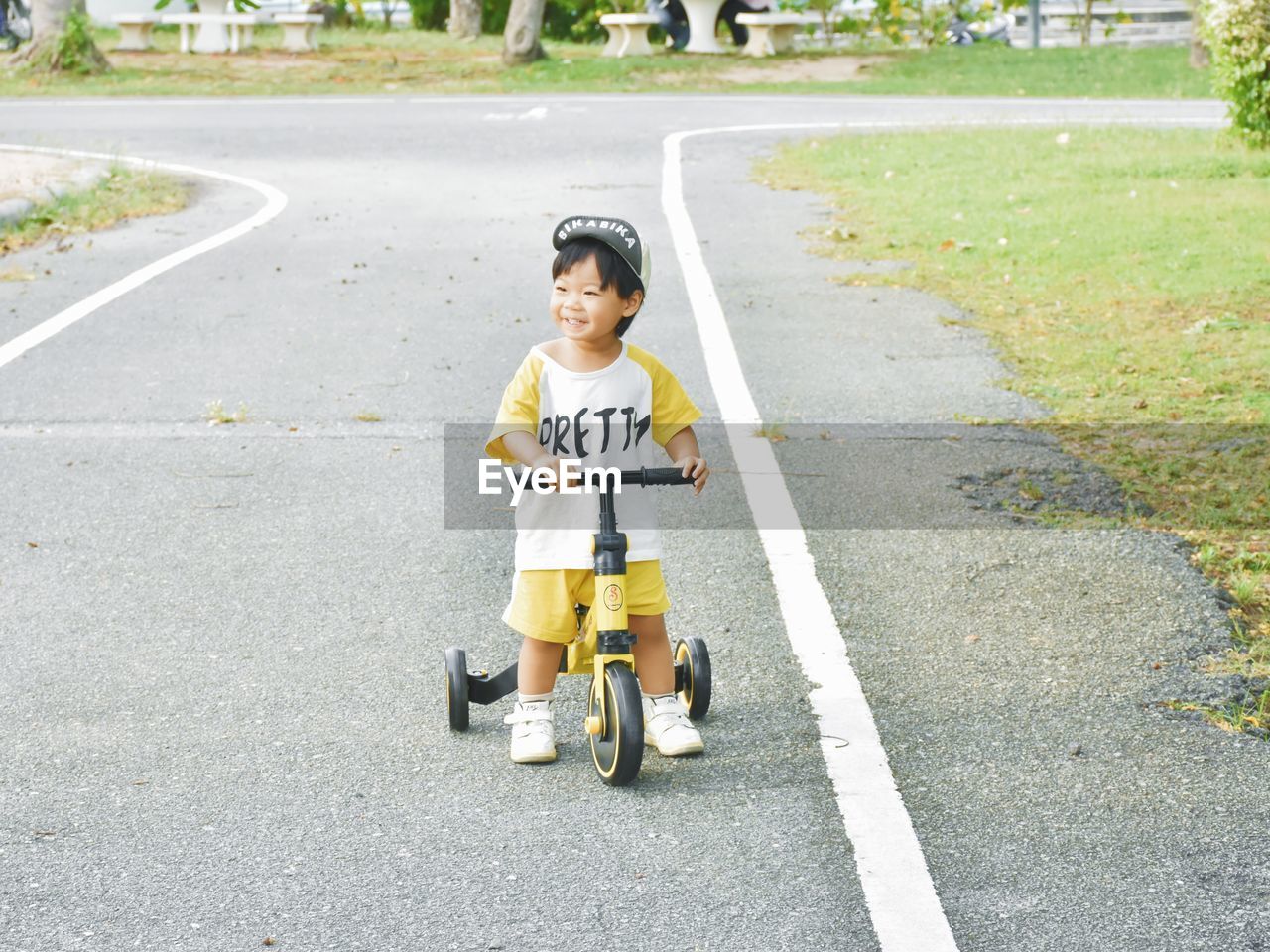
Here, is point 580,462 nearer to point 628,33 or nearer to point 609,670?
point 609,670

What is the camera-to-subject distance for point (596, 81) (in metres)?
26.1

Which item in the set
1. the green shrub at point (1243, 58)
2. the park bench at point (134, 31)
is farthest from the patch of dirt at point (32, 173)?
the park bench at point (134, 31)

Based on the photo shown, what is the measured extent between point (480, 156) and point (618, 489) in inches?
516

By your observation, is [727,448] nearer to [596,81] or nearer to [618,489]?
[618,489]

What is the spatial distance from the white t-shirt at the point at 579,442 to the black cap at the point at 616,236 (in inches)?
8.6

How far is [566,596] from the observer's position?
4070mm

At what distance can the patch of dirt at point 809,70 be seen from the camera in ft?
87.6

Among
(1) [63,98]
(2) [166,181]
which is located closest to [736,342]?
(2) [166,181]

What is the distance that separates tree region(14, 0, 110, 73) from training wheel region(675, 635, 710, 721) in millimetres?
24718

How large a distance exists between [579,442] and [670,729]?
0.71 metres

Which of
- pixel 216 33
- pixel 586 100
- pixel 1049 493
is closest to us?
pixel 1049 493

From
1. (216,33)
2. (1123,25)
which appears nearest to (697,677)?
(216,33)

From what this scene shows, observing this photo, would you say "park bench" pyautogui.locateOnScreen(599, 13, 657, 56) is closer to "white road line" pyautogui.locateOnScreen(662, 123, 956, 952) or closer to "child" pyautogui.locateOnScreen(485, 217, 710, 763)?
"white road line" pyautogui.locateOnScreen(662, 123, 956, 952)

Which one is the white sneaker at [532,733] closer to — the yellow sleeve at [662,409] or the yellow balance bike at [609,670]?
the yellow balance bike at [609,670]
